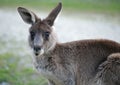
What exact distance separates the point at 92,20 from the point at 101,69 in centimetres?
1419

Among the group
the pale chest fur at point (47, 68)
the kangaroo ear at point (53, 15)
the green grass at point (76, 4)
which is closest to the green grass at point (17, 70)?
the pale chest fur at point (47, 68)

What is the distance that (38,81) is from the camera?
13.3m

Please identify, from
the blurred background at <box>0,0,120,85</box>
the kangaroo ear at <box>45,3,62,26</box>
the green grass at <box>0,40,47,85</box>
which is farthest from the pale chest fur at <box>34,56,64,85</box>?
the green grass at <box>0,40,47,85</box>

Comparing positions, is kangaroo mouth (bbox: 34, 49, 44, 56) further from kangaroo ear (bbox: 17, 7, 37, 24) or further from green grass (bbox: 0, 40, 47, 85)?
green grass (bbox: 0, 40, 47, 85)

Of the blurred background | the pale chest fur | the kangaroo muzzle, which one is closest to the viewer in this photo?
the kangaroo muzzle

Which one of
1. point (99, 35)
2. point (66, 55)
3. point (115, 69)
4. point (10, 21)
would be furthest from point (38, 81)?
point (10, 21)

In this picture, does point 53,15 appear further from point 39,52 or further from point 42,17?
point 42,17

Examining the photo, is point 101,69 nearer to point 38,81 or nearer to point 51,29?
point 51,29

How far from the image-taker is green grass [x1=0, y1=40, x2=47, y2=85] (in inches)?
521

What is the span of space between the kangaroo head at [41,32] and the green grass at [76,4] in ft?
55.7

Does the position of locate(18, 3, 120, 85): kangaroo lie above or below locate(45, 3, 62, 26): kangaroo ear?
below

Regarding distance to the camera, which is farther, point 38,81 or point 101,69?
point 38,81

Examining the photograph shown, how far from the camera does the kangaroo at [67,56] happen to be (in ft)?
34.8

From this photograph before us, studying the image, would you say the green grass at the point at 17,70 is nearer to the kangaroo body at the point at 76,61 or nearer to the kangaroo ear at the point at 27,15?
the kangaroo body at the point at 76,61
